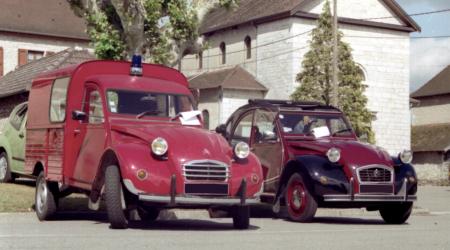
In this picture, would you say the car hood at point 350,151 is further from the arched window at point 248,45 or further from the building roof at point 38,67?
the arched window at point 248,45

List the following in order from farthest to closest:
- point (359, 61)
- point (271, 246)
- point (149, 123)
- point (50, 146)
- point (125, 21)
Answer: point (359, 61)
point (125, 21)
point (50, 146)
point (149, 123)
point (271, 246)

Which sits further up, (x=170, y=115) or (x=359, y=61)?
(x=359, y=61)

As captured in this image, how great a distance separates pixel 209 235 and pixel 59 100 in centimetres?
397

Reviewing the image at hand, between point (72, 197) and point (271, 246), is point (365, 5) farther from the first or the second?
point (271, 246)

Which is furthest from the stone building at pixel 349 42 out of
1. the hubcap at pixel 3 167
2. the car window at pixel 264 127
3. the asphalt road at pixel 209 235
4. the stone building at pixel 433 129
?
the asphalt road at pixel 209 235

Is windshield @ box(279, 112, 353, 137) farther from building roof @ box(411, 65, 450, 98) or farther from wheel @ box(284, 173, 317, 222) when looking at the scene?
building roof @ box(411, 65, 450, 98)

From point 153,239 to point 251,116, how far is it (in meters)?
6.20

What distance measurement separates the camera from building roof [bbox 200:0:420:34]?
45562 millimetres

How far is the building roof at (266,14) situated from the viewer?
4556 cm

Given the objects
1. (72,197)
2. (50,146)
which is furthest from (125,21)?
(50,146)

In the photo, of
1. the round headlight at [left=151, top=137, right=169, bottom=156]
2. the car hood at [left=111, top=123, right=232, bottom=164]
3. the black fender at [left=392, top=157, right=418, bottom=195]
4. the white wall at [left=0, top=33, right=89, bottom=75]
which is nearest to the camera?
the round headlight at [left=151, top=137, right=169, bottom=156]

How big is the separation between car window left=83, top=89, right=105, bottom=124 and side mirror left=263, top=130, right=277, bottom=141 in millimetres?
3896

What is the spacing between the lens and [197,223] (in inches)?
550

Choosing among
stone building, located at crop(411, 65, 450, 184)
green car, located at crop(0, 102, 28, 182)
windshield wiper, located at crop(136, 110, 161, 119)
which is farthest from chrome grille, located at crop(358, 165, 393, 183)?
stone building, located at crop(411, 65, 450, 184)
